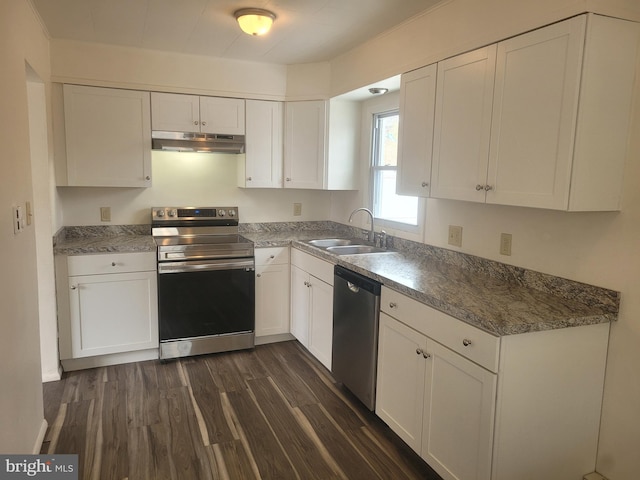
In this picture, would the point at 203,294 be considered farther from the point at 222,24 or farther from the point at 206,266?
the point at 222,24

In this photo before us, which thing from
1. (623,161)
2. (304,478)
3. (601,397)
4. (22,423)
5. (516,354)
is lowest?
(304,478)

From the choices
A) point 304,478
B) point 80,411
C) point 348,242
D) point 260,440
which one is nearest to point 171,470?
point 260,440

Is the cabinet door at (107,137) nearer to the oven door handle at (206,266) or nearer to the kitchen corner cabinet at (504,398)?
the oven door handle at (206,266)

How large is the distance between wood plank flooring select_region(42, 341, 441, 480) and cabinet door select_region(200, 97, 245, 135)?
1824 mm

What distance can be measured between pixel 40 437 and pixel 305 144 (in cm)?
268

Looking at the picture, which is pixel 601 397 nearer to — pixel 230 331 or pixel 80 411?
pixel 230 331

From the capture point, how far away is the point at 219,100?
12.3 feet

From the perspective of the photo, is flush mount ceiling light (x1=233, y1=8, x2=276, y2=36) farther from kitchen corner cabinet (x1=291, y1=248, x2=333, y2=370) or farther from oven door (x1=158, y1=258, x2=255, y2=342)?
oven door (x1=158, y1=258, x2=255, y2=342)

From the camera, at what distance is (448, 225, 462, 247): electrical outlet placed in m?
2.78

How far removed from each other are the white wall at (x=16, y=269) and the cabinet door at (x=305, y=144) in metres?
1.93

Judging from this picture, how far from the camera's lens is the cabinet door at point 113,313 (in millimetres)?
3250

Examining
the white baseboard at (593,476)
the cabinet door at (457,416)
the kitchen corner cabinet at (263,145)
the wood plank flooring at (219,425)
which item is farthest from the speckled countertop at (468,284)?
the wood plank flooring at (219,425)

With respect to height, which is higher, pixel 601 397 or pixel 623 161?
pixel 623 161

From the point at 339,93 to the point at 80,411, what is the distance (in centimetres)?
279
